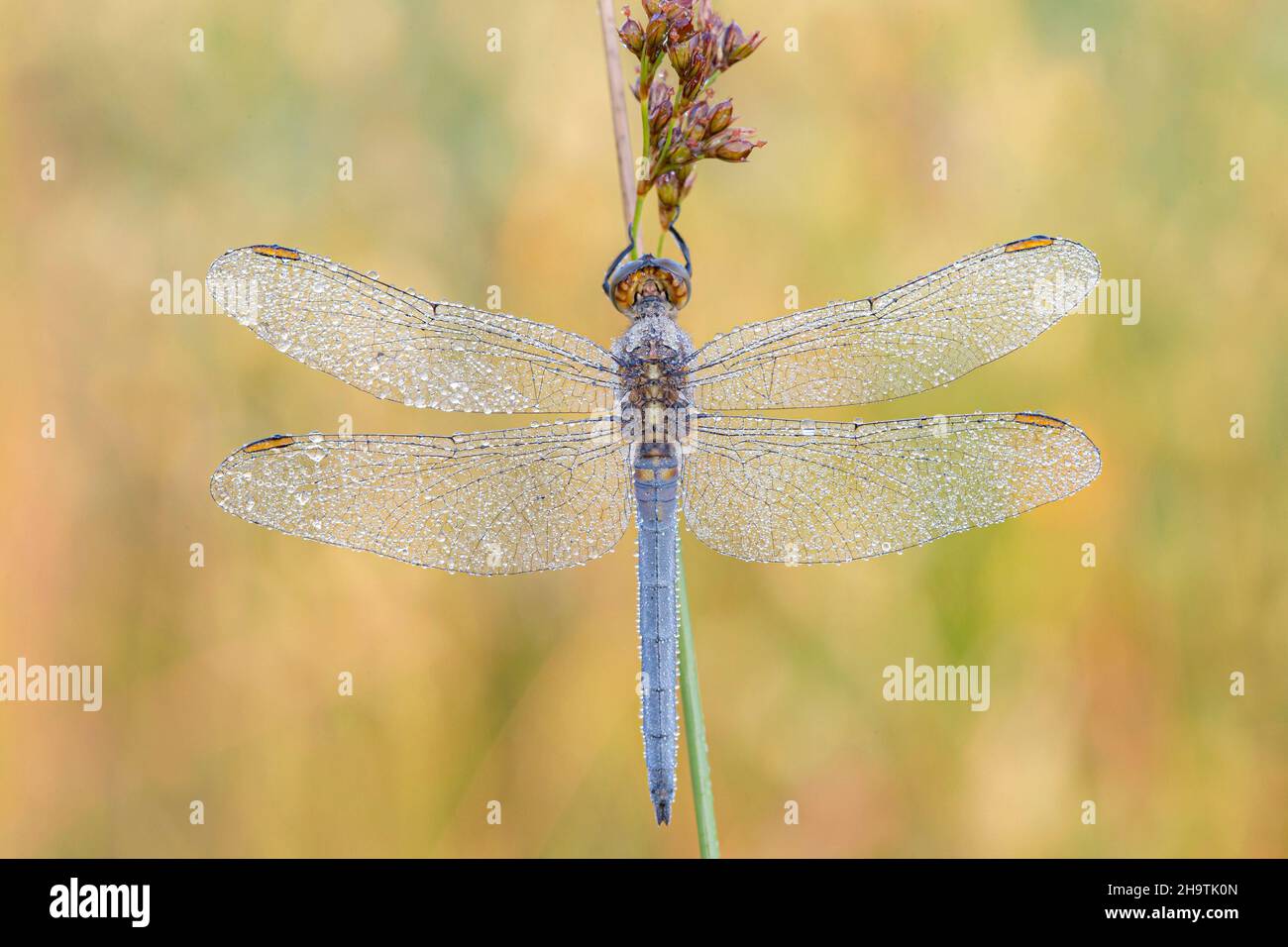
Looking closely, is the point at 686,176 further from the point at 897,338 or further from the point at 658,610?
the point at 658,610

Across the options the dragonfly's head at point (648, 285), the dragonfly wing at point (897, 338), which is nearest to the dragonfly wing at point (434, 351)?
the dragonfly's head at point (648, 285)

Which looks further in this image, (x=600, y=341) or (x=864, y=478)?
(x=600, y=341)

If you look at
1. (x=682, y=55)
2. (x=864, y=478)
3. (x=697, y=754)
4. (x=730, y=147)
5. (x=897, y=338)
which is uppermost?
(x=682, y=55)

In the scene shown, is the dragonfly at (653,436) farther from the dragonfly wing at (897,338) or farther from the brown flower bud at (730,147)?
the brown flower bud at (730,147)

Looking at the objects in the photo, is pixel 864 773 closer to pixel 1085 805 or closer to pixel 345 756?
pixel 1085 805

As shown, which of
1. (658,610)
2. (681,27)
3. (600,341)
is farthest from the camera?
(600,341)

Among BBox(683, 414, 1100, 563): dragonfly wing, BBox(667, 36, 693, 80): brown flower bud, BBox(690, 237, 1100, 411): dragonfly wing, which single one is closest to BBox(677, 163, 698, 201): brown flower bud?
BBox(667, 36, 693, 80): brown flower bud

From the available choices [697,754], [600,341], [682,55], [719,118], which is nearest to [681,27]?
[682,55]

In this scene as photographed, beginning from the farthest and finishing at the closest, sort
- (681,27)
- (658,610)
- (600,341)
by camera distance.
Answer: (600,341) → (658,610) → (681,27)
